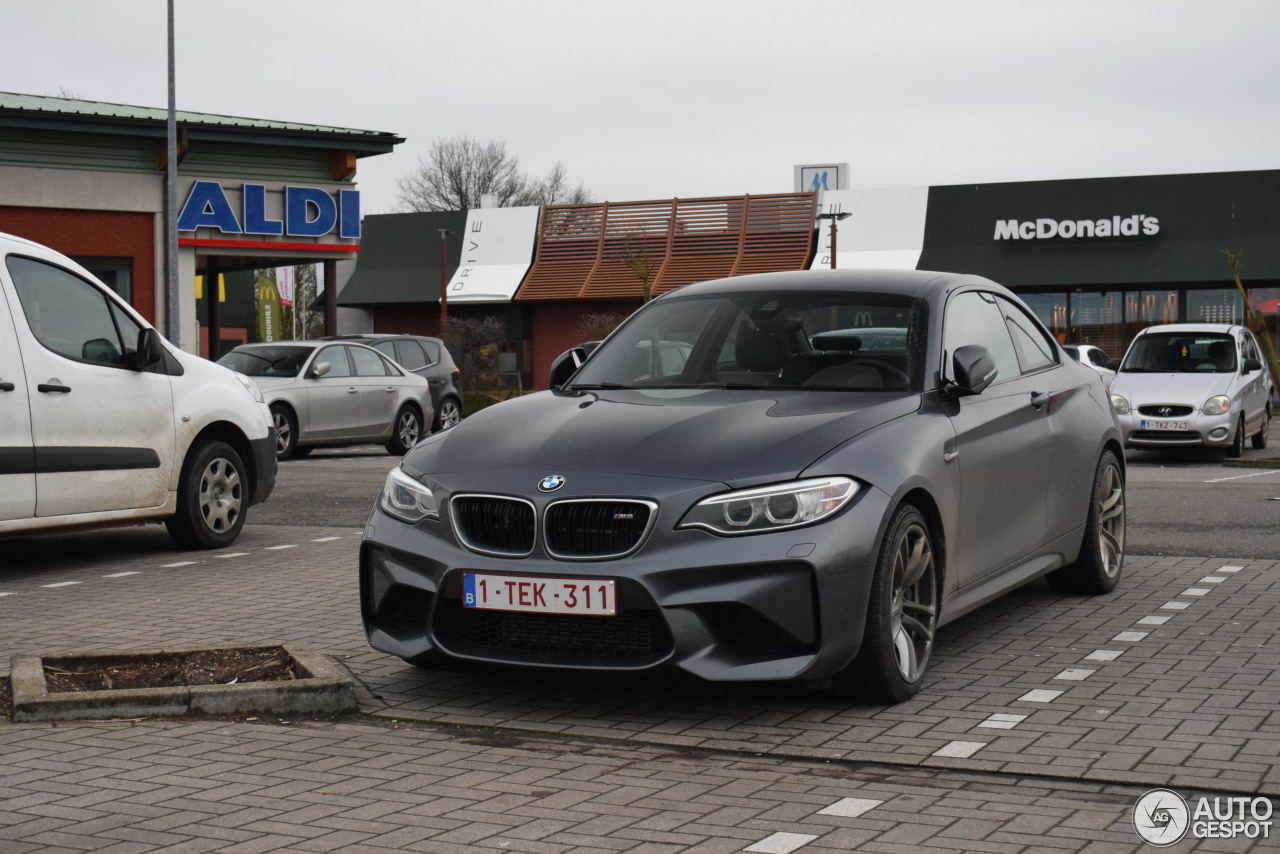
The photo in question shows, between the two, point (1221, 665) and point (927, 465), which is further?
point (1221, 665)

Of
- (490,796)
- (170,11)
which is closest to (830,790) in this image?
(490,796)

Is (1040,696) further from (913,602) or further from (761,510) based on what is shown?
(761,510)

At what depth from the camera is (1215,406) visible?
17922mm

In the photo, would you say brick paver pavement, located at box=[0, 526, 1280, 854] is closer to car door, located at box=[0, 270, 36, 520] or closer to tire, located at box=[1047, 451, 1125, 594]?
tire, located at box=[1047, 451, 1125, 594]

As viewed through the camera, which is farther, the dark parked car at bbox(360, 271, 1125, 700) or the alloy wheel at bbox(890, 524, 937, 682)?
the alloy wheel at bbox(890, 524, 937, 682)

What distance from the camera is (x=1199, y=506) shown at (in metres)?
12.4

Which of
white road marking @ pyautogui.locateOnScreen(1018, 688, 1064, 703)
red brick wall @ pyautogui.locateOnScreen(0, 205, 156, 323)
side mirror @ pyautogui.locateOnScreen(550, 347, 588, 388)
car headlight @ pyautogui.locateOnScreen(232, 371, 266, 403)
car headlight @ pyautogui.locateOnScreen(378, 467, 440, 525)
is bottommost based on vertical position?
white road marking @ pyautogui.locateOnScreen(1018, 688, 1064, 703)

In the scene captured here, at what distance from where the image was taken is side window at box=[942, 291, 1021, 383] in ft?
21.1

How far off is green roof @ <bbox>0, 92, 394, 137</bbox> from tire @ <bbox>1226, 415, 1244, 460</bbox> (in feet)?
51.8

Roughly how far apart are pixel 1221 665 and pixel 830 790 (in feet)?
7.93

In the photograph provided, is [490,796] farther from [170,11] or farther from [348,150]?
[348,150]

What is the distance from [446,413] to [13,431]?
45.5 ft

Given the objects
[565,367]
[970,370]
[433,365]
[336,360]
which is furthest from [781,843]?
[433,365]

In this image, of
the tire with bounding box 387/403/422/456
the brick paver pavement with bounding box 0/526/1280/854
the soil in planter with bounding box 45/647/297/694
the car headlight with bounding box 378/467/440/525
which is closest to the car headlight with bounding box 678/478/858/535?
the brick paver pavement with bounding box 0/526/1280/854
